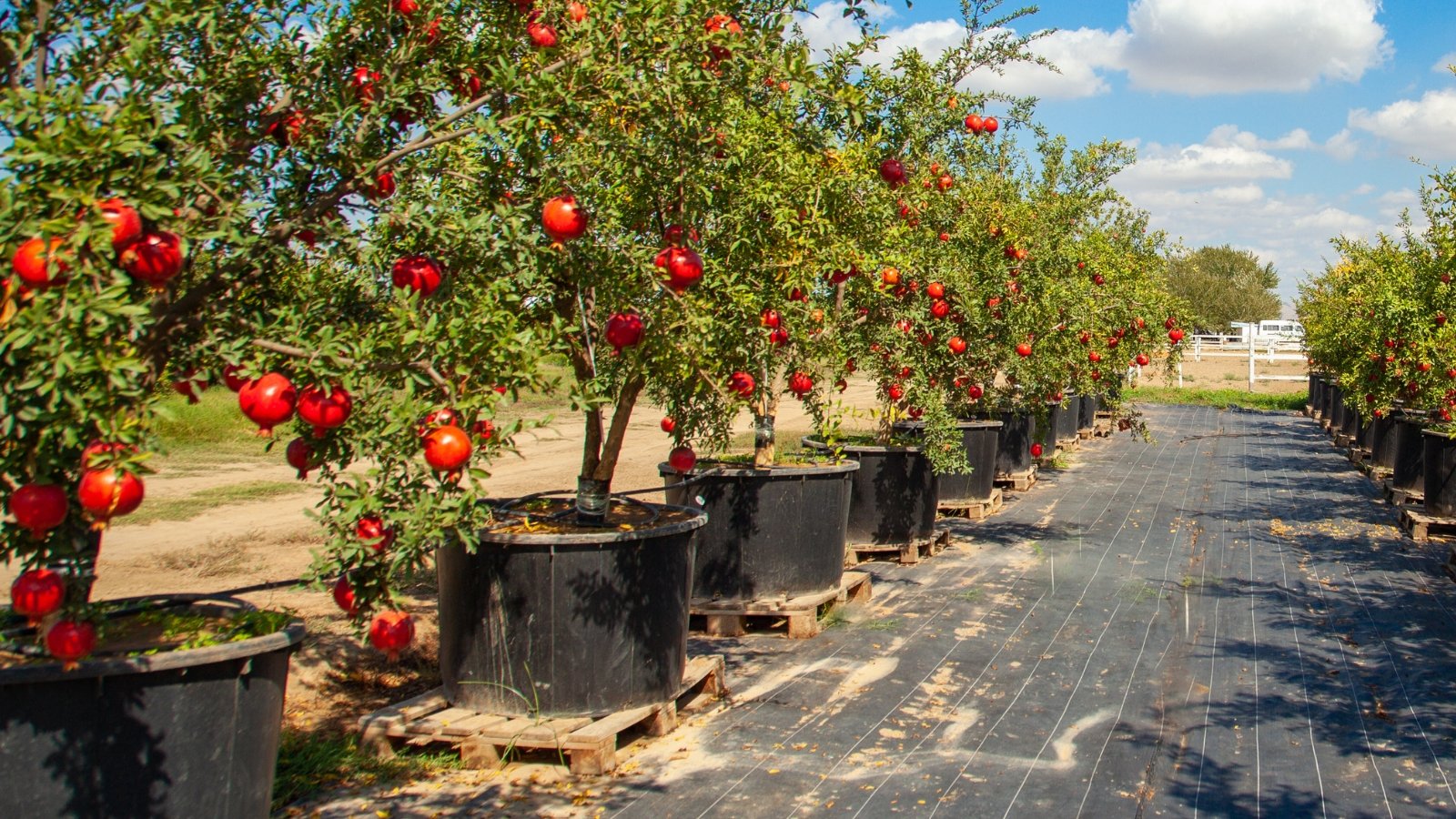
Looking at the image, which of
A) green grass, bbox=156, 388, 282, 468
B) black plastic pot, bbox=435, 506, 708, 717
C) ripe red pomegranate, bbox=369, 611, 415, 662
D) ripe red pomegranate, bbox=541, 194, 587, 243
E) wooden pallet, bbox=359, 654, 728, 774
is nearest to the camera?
ripe red pomegranate, bbox=369, 611, 415, 662

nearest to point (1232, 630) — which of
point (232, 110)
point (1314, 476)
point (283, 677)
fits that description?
point (283, 677)

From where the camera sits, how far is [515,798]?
4355 millimetres

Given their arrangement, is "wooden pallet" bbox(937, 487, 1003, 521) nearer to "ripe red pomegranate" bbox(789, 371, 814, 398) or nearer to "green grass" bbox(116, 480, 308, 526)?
"ripe red pomegranate" bbox(789, 371, 814, 398)

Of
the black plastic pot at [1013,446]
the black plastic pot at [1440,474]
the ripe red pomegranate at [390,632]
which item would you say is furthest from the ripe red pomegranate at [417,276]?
the black plastic pot at [1013,446]

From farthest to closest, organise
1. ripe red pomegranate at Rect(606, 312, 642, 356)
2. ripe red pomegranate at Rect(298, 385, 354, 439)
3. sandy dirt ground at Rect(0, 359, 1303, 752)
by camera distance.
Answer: sandy dirt ground at Rect(0, 359, 1303, 752)
ripe red pomegranate at Rect(606, 312, 642, 356)
ripe red pomegranate at Rect(298, 385, 354, 439)

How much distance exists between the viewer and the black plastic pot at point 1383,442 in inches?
601

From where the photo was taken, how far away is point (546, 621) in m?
4.82

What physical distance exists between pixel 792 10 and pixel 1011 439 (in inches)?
389

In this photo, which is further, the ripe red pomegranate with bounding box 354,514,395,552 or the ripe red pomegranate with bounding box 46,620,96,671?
the ripe red pomegranate with bounding box 354,514,395,552

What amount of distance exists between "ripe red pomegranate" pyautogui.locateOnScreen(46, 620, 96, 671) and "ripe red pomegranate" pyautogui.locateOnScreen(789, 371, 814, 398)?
4.52 metres

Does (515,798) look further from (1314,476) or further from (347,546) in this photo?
(1314,476)

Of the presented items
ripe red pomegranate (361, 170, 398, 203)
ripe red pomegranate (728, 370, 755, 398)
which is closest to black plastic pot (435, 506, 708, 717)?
ripe red pomegranate (728, 370, 755, 398)

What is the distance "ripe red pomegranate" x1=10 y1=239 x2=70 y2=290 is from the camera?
7.84ft

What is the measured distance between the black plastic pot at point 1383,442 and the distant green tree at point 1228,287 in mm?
47295
